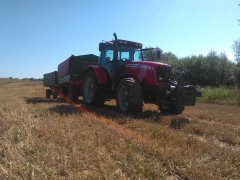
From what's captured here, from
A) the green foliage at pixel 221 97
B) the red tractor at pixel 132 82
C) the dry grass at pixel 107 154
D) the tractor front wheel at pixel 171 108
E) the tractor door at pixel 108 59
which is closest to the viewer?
the dry grass at pixel 107 154

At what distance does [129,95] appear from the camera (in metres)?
10.1

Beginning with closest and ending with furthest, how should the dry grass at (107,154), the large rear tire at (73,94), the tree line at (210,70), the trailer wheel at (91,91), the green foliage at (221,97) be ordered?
the dry grass at (107,154), the trailer wheel at (91,91), the large rear tire at (73,94), the green foliage at (221,97), the tree line at (210,70)

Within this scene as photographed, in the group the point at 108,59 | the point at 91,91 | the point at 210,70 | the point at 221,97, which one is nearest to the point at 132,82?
→ the point at 108,59

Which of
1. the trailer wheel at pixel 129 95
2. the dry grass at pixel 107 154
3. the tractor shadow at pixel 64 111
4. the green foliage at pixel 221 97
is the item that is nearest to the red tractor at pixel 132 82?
the trailer wheel at pixel 129 95

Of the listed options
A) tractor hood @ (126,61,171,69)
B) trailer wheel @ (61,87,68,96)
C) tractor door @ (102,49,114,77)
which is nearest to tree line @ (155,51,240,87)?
trailer wheel @ (61,87,68,96)

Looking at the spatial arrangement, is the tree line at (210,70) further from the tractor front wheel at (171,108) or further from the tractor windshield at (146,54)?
the tractor front wheel at (171,108)

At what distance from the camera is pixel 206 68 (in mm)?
42312

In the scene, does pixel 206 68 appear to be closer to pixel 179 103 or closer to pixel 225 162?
pixel 179 103

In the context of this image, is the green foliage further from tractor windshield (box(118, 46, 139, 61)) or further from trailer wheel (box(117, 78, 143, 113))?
trailer wheel (box(117, 78, 143, 113))

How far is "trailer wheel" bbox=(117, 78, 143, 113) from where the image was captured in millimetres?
9914

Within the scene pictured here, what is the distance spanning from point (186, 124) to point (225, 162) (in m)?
3.49

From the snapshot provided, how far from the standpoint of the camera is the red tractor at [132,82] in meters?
10.2

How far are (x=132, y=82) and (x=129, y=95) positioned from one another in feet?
1.32

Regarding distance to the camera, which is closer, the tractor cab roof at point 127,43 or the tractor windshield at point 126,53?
the tractor cab roof at point 127,43
